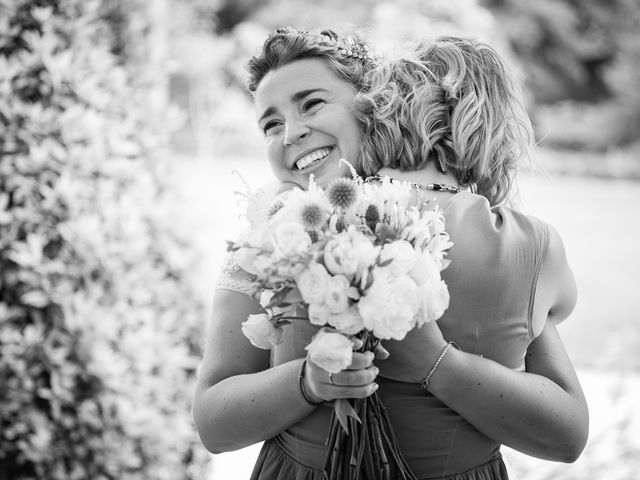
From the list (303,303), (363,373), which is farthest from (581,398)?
(303,303)

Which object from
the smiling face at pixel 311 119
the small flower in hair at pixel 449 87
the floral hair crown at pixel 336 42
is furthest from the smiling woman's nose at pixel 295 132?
the small flower in hair at pixel 449 87

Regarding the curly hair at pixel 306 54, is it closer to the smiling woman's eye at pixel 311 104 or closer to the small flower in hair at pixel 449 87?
the smiling woman's eye at pixel 311 104

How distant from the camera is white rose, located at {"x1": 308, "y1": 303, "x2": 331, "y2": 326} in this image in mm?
1398

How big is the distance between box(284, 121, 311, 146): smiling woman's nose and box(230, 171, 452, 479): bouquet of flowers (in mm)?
465

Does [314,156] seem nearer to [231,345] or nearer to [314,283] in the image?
[231,345]

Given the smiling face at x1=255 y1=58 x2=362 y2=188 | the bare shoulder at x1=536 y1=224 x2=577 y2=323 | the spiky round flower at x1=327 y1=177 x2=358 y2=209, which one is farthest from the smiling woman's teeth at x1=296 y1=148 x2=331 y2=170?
the bare shoulder at x1=536 y1=224 x2=577 y2=323

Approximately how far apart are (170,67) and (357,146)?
6.46 ft

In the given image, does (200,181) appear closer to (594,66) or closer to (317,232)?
(594,66)

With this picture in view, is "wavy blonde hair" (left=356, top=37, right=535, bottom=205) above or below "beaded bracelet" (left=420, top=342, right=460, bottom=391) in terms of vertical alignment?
above

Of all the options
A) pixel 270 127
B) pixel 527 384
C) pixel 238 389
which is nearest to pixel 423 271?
pixel 527 384

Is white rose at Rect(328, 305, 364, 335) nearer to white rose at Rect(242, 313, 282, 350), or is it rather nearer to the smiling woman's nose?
white rose at Rect(242, 313, 282, 350)

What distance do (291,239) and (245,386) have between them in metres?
0.49

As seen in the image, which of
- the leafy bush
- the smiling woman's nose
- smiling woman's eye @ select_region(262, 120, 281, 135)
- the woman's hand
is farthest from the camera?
the leafy bush

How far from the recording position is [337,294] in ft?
4.53
